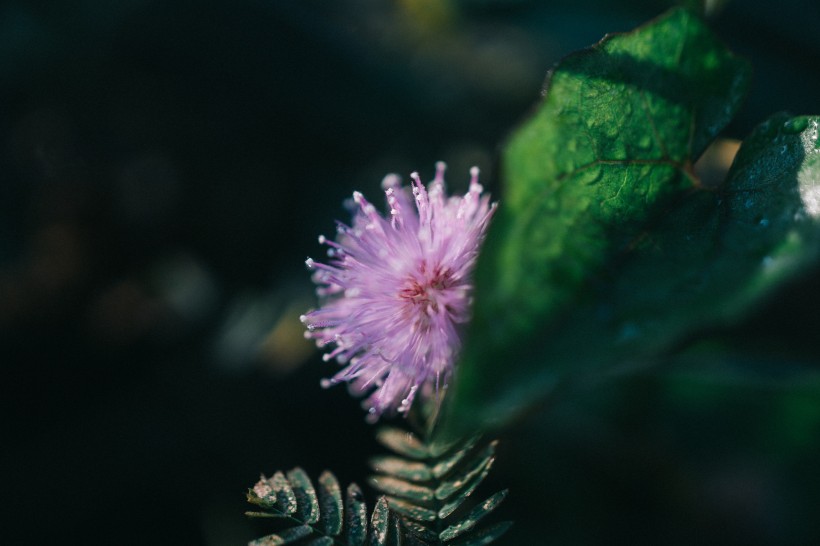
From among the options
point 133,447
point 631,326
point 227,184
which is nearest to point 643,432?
point 631,326

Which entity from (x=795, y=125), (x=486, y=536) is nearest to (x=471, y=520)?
(x=486, y=536)

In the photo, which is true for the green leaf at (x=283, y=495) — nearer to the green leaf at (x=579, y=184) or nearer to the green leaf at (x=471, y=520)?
the green leaf at (x=471, y=520)

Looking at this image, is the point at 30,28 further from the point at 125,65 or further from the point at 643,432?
the point at 643,432

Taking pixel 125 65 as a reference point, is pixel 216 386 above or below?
below

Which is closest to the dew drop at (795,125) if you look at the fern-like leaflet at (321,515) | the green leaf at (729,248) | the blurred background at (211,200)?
the green leaf at (729,248)

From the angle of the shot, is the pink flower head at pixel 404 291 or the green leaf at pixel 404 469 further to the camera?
the pink flower head at pixel 404 291

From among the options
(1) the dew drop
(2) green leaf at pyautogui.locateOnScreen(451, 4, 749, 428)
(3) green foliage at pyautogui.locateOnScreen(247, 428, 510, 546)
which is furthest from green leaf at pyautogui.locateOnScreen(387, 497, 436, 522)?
(1) the dew drop

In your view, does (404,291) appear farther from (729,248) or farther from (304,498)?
(729,248)
